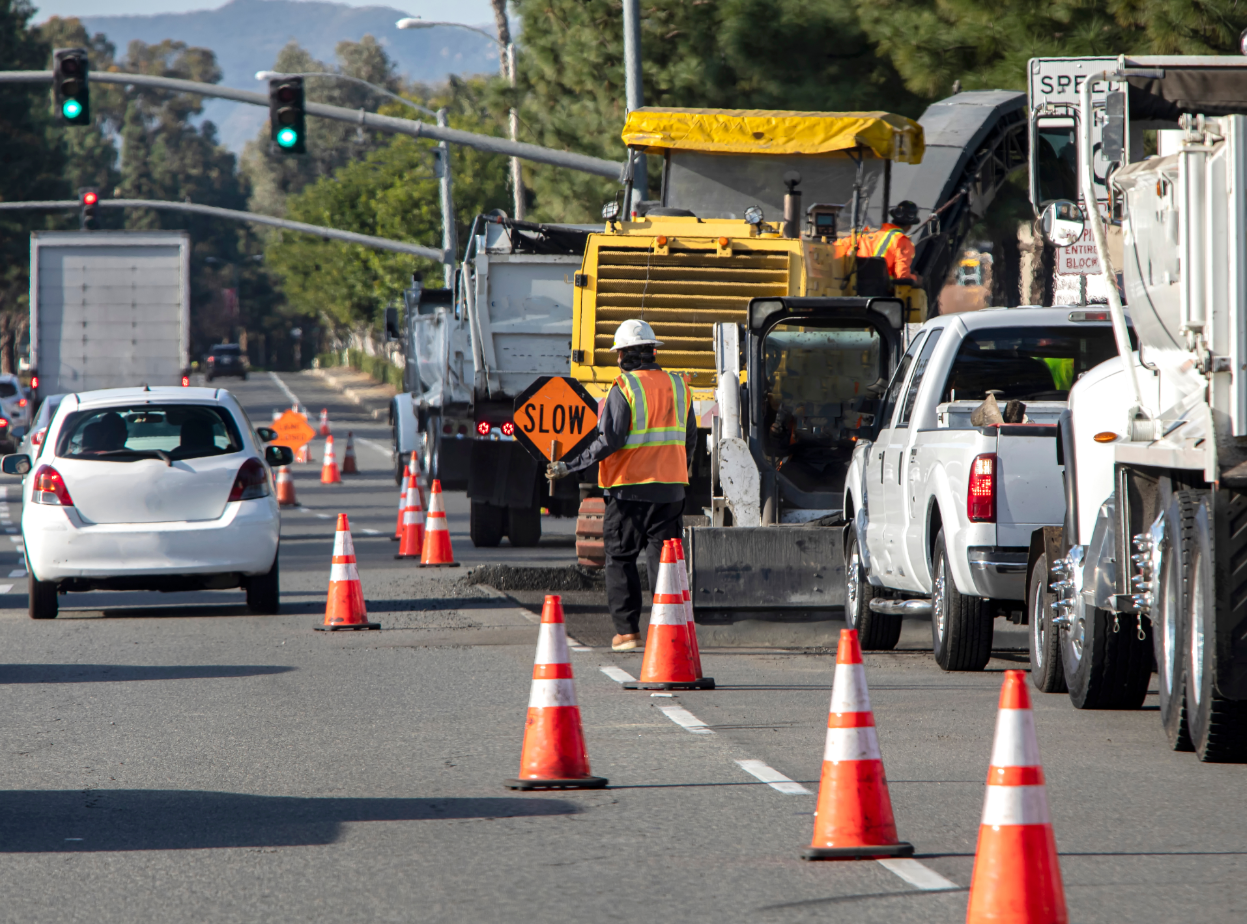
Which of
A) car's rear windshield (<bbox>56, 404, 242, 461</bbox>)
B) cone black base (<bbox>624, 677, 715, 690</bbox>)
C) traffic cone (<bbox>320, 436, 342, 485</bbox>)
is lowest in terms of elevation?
cone black base (<bbox>624, 677, 715, 690</bbox>)

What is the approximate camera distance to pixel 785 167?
19234mm

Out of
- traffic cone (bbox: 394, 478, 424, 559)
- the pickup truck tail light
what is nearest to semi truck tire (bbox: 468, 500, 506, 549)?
traffic cone (bbox: 394, 478, 424, 559)

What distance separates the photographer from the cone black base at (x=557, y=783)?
26.5 ft

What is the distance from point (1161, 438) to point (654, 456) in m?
4.61

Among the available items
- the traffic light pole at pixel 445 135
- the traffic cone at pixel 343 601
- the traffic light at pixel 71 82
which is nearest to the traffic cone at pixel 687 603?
the traffic cone at pixel 343 601

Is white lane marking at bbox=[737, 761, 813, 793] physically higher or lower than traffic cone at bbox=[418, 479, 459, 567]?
lower

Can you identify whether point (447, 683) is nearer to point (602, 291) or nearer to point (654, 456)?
point (654, 456)

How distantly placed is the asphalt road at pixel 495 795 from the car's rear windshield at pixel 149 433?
198 cm

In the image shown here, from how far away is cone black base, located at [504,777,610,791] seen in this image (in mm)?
8070

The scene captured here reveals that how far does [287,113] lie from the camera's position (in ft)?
86.4

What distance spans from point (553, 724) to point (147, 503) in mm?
7693

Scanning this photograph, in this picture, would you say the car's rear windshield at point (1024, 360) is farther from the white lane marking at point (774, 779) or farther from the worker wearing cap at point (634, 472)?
the white lane marking at point (774, 779)

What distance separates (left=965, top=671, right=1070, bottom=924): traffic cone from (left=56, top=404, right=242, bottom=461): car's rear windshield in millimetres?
10611

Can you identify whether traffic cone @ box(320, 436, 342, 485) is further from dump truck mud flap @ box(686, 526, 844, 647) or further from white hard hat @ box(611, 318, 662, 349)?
white hard hat @ box(611, 318, 662, 349)
